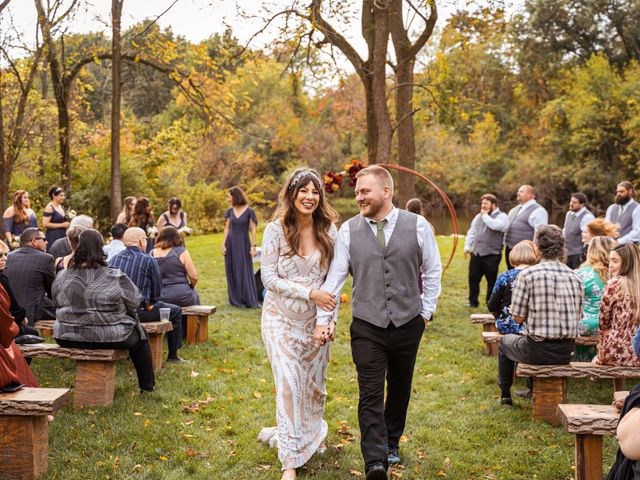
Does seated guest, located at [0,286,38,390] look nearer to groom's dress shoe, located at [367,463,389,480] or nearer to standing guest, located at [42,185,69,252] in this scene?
groom's dress shoe, located at [367,463,389,480]

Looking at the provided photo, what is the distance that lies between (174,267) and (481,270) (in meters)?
5.36

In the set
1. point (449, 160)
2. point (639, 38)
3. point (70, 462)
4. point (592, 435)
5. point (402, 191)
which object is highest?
point (639, 38)

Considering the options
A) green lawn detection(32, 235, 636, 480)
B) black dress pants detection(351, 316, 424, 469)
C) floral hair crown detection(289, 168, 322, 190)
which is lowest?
green lawn detection(32, 235, 636, 480)

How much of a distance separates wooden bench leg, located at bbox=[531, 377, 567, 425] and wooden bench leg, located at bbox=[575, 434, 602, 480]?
1477 millimetres

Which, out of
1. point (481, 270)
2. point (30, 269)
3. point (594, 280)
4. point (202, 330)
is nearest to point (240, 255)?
point (202, 330)

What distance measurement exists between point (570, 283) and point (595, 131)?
33.1 meters

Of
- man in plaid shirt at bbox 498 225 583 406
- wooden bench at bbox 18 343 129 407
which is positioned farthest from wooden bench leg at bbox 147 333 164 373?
man in plaid shirt at bbox 498 225 583 406

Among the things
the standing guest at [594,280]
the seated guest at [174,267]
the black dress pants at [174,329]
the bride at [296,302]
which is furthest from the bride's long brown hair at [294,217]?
the seated guest at [174,267]

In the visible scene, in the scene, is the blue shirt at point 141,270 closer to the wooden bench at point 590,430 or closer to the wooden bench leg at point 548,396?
the wooden bench leg at point 548,396

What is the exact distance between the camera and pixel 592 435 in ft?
14.3

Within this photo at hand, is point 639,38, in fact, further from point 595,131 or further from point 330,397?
point 330,397

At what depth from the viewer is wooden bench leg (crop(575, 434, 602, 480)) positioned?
4391 millimetres

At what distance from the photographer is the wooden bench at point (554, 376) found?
18.7 feet

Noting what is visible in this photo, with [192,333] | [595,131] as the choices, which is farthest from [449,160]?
[192,333]
